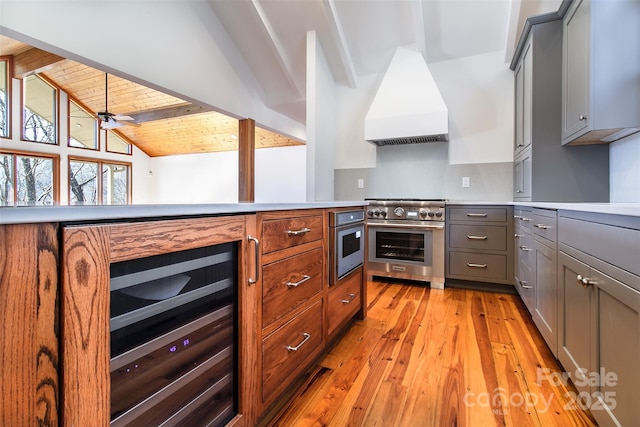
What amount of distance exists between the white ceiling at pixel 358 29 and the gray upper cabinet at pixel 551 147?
815mm

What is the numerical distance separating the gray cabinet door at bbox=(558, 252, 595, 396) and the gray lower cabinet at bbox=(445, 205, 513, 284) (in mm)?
1528

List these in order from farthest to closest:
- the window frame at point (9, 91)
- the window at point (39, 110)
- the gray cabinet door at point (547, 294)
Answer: the window at point (39, 110)
the window frame at point (9, 91)
the gray cabinet door at point (547, 294)

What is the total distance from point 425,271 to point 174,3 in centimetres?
405

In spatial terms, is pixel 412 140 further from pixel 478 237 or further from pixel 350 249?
pixel 350 249

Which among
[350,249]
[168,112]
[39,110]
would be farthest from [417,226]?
[39,110]

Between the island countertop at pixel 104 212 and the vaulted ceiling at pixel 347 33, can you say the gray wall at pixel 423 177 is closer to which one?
the vaulted ceiling at pixel 347 33

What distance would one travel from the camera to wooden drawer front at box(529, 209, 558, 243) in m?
1.60

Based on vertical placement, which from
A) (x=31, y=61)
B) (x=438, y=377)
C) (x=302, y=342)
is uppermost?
(x=31, y=61)

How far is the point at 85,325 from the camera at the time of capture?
551 millimetres

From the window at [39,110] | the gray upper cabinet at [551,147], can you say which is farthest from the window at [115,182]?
the gray upper cabinet at [551,147]

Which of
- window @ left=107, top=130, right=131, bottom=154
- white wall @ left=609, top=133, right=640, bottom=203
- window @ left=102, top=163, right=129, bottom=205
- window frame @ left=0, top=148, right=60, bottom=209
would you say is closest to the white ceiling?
white wall @ left=609, top=133, right=640, bottom=203

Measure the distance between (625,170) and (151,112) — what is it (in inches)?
289

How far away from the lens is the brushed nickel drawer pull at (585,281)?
114 cm

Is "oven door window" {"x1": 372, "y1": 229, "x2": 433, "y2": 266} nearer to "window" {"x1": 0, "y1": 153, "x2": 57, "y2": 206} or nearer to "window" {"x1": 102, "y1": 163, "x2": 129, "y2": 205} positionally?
"window" {"x1": 0, "y1": 153, "x2": 57, "y2": 206}
